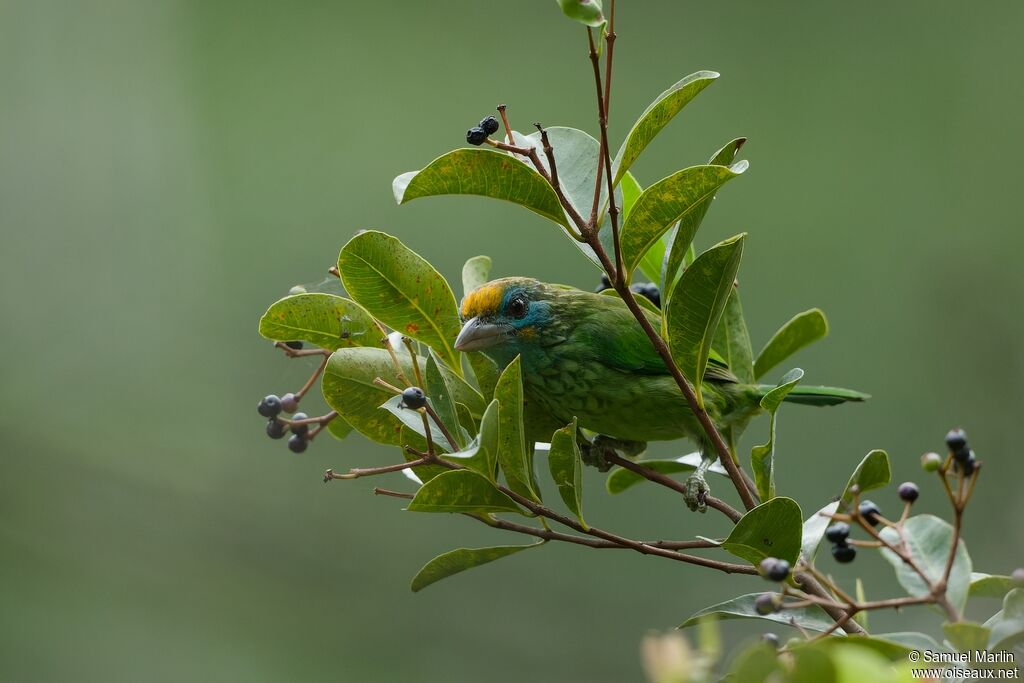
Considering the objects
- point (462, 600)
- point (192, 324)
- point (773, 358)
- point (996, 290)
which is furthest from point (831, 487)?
point (192, 324)

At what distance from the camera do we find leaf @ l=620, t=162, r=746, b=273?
168 centimetres

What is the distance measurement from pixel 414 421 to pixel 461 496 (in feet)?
0.68

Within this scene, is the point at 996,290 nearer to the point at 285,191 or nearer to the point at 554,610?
the point at 554,610

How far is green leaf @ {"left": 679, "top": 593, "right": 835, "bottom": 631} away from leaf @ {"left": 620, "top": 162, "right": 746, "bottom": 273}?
0.65m

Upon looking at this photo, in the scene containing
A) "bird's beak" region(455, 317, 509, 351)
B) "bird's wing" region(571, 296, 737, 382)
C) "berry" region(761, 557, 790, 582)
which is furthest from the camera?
"bird's wing" region(571, 296, 737, 382)

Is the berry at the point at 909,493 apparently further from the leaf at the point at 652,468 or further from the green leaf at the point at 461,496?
the green leaf at the point at 461,496

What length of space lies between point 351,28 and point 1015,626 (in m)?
7.69

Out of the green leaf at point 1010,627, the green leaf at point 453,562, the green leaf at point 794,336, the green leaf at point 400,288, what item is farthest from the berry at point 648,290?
the green leaf at point 1010,627

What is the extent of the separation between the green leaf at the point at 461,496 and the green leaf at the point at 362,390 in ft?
1.09

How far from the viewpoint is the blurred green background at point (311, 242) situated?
7.03 m

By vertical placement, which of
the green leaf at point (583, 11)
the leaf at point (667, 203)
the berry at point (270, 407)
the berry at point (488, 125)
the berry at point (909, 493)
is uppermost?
the green leaf at point (583, 11)

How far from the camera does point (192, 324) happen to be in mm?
7660

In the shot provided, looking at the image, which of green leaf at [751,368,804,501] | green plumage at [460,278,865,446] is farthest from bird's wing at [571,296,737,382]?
green leaf at [751,368,804,501]

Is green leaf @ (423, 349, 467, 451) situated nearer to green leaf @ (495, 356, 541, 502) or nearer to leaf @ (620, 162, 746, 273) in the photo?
green leaf @ (495, 356, 541, 502)
